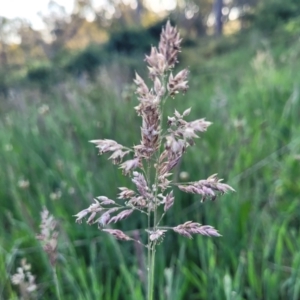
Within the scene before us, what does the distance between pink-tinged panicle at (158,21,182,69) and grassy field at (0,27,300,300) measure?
25.6 inches

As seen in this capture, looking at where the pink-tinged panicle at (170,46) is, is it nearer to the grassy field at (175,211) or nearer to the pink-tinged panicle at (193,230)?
the pink-tinged panicle at (193,230)

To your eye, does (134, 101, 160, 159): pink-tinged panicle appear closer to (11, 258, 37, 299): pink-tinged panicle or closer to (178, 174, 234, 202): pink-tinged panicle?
(178, 174, 234, 202): pink-tinged panicle

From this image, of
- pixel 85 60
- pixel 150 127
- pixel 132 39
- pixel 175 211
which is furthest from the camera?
pixel 132 39

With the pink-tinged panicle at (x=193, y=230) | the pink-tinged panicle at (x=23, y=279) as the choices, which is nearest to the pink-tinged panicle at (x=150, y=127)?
the pink-tinged panicle at (x=193, y=230)

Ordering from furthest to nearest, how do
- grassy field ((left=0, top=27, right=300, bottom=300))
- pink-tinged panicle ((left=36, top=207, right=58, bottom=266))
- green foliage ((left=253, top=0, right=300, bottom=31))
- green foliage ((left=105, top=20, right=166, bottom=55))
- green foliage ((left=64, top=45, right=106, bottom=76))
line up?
green foliage ((left=105, top=20, right=166, bottom=55)) → green foliage ((left=64, top=45, right=106, bottom=76)) → green foliage ((left=253, top=0, right=300, bottom=31)) → grassy field ((left=0, top=27, right=300, bottom=300)) → pink-tinged panicle ((left=36, top=207, right=58, bottom=266))

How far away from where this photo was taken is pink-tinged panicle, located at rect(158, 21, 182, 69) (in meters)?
0.63

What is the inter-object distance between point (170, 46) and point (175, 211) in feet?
4.44

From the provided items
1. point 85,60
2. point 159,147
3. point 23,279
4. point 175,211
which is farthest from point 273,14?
point 159,147

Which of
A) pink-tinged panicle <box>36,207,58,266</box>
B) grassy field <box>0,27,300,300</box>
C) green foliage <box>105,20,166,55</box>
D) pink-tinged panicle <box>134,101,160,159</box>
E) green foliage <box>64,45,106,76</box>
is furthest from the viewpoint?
green foliage <box>105,20,166,55</box>

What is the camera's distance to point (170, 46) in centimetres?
65

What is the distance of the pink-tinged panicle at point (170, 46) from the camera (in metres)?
0.63

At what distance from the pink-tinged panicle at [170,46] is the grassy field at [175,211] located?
→ 651mm

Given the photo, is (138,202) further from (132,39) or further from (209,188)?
(132,39)

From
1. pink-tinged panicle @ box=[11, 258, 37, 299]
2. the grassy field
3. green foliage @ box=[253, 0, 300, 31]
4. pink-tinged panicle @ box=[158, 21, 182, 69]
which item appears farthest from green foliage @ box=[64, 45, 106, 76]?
pink-tinged panicle @ box=[158, 21, 182, 69]
